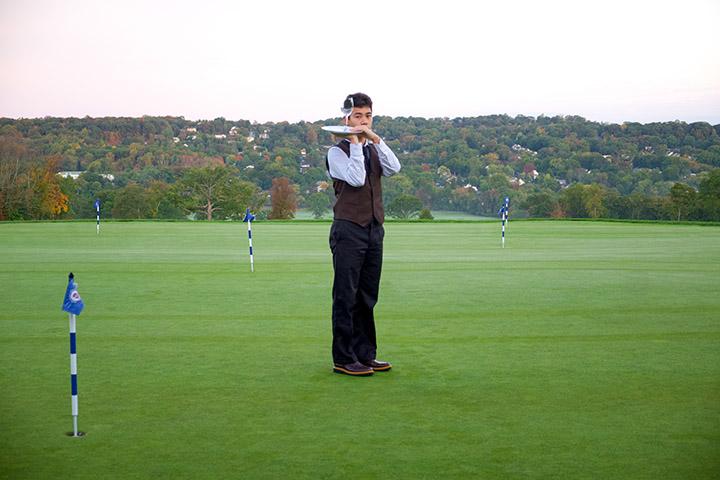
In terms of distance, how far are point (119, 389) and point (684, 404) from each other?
3.87 meters

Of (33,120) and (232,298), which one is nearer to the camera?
(232,298)

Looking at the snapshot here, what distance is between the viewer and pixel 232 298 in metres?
11.9

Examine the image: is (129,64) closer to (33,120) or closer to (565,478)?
(33,120)

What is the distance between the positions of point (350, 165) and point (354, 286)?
98 centimetres

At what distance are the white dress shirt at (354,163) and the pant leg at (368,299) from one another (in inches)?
18.5

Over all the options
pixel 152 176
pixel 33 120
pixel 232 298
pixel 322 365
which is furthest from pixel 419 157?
pixel 322 365

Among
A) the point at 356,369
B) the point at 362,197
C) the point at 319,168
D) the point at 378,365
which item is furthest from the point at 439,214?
the point at 356,369

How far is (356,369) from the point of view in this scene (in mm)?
6906

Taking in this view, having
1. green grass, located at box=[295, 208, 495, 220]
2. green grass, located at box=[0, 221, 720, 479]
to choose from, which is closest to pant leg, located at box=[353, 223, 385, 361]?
green grass, located at box=[0, 221, 720, 479]

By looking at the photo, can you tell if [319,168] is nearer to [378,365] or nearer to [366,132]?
[378,365]

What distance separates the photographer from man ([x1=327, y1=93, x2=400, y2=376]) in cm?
691

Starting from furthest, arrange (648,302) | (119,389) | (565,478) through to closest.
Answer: (648,302) → (119,389) → (565,478)

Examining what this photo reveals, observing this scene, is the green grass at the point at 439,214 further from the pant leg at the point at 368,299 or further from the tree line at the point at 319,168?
the pant leg at the point at 368,299

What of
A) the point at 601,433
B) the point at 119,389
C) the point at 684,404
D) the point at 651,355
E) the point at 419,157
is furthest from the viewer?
Answer: the point at 419,157
